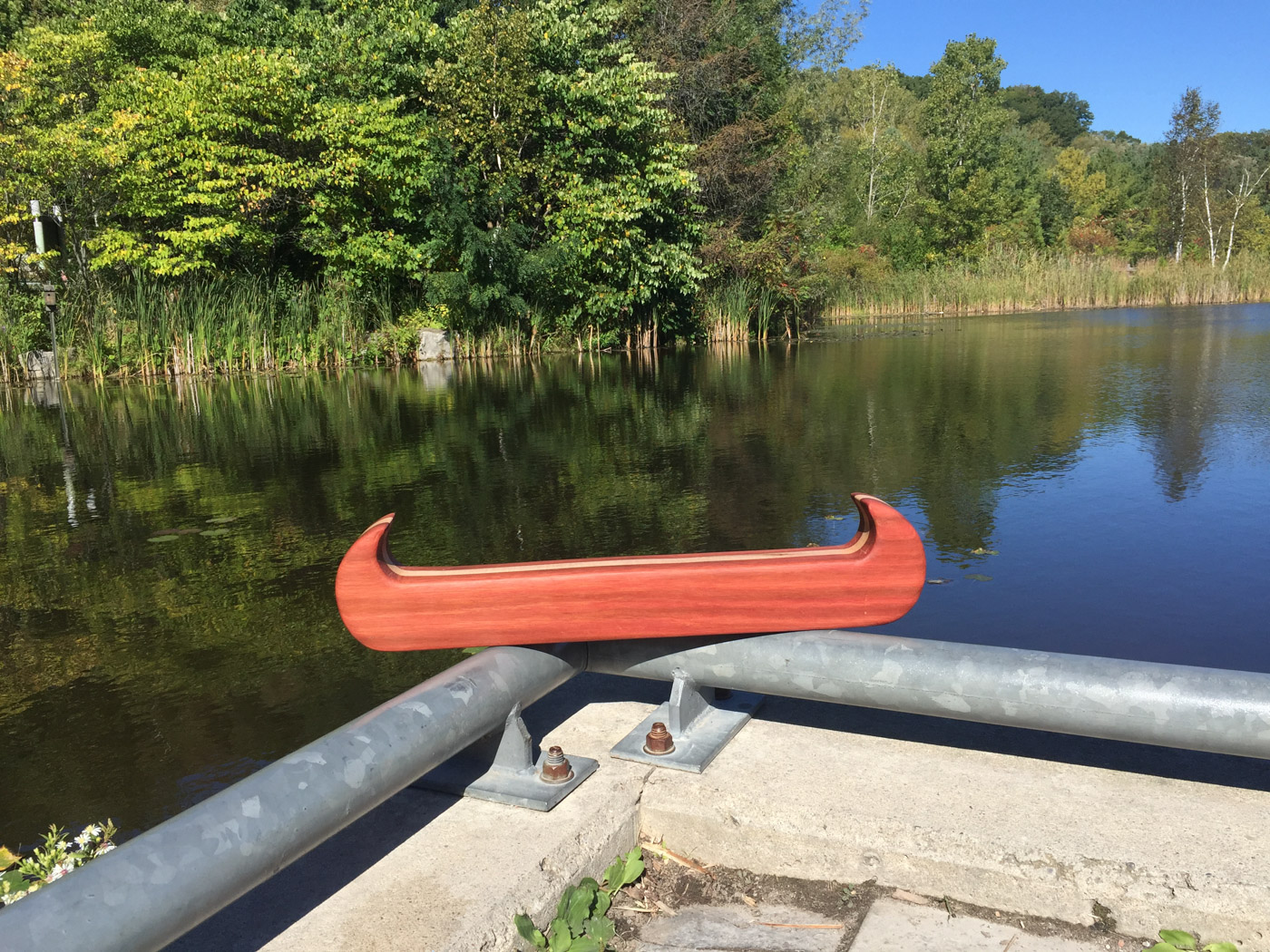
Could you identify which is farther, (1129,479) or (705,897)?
(1129,479)

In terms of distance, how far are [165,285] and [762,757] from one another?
22314mm

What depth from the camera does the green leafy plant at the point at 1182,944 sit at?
6.45 feet

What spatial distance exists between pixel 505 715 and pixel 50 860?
A: 4.21ft

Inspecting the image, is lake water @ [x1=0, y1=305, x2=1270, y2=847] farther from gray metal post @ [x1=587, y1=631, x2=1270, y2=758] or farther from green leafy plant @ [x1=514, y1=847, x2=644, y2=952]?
gray metal post @ [x1=587, y1=631, x2=1270, y2=758]

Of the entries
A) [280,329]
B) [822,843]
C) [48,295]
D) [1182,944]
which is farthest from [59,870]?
[280,329]

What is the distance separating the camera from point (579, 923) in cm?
213

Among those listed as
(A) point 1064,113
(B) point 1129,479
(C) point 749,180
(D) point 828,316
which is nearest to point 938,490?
(B) point 1129,479

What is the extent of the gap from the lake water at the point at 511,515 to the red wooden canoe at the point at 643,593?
49.6 inches

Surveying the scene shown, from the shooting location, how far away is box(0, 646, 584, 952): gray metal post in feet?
5.27

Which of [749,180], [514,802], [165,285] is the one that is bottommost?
[514,802]

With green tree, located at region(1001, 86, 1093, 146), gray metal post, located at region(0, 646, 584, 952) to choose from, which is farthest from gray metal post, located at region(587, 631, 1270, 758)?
green tree, located at region(1001, 86, 1093, 146)

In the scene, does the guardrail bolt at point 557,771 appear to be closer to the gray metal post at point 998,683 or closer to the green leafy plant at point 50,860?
the gray metal post at point 998,683

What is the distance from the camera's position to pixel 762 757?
2611mm

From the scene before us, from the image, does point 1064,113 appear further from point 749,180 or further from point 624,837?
point 624,837
